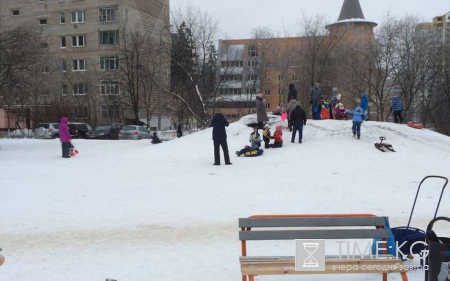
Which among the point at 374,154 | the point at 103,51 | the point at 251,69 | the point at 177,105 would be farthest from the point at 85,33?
the point at 374,154

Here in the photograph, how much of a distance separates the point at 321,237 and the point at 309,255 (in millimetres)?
236

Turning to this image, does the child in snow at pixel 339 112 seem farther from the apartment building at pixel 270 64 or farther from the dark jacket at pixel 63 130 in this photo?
the apartment building at pixel 270 64

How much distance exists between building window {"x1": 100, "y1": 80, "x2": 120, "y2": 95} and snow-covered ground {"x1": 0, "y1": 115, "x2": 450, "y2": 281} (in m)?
35.9

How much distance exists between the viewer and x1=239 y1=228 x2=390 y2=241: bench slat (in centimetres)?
462

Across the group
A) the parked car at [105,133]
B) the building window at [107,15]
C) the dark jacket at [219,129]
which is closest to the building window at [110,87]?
the building window at [107,15]

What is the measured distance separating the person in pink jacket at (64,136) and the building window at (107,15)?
41.1 metres

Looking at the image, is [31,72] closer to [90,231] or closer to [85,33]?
[90,231]

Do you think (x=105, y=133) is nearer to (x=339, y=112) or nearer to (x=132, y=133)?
(x=132, y=133)

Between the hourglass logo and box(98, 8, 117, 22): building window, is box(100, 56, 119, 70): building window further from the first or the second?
the hourglass logo

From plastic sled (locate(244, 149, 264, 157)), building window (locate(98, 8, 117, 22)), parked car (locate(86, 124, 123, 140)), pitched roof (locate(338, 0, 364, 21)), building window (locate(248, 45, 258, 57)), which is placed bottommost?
parked car (locate(86, 124, 123, 140))

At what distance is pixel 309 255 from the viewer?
457 centimetres

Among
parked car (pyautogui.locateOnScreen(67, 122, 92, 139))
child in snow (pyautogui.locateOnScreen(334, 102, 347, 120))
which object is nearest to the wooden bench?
child in snow (pyautogui.locateOnScreen(334, 102, 347, 120))

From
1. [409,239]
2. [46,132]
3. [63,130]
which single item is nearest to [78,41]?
[46,132]

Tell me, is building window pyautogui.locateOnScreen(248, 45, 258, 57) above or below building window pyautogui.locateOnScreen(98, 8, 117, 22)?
below
